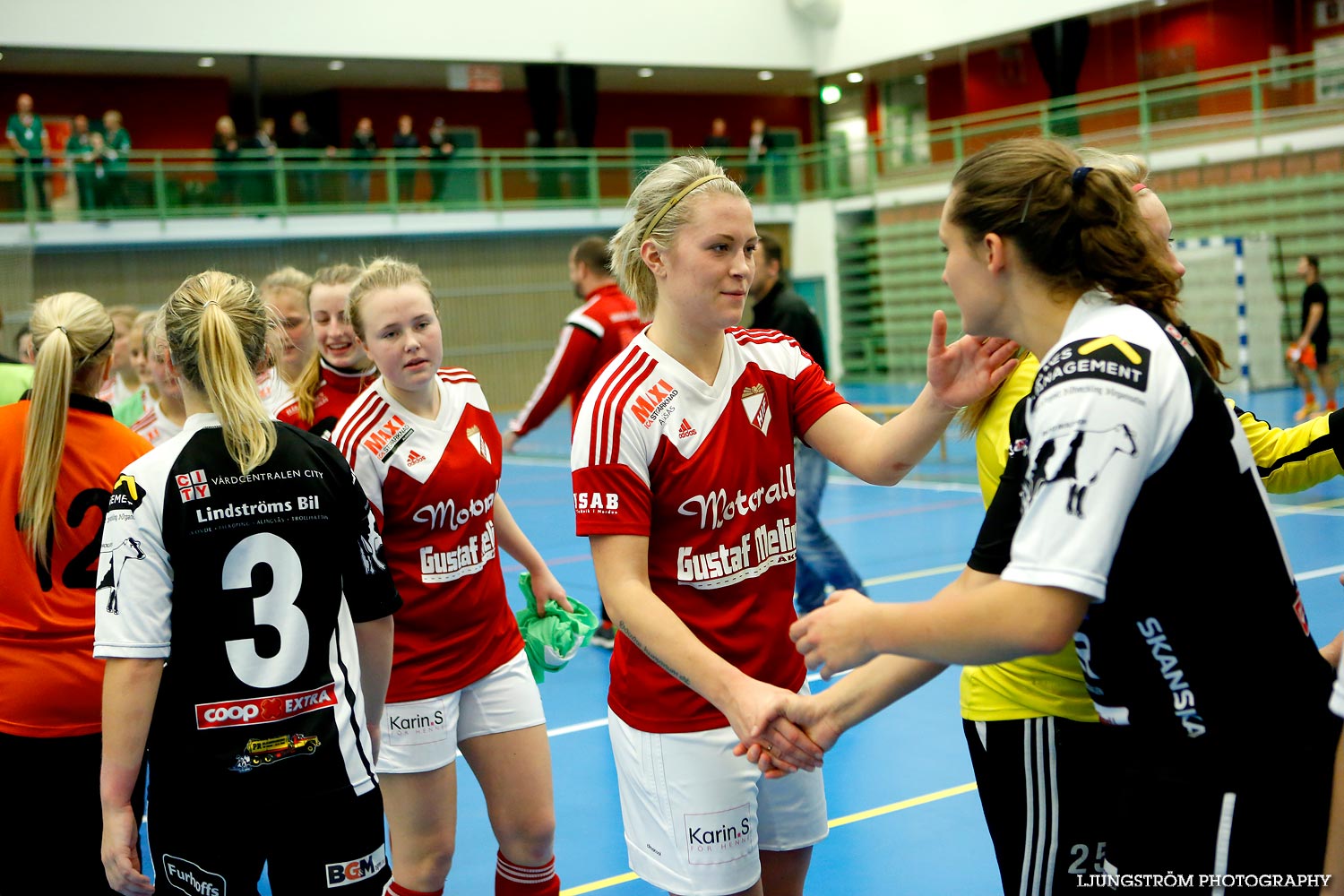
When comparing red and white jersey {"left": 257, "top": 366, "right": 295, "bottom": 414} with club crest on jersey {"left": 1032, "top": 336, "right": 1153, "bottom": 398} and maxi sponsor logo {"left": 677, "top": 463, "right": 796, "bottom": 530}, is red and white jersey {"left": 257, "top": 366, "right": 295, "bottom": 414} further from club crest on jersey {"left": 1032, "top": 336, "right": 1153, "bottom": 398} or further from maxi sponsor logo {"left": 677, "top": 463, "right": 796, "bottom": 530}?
club crest on jersey {"left": 1032, "top": 336, "right": 1153, "bottom": 398}

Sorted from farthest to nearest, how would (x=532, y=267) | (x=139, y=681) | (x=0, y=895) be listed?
(x=532, y=267) < (x=0, y=895) < (x=139, y=681)

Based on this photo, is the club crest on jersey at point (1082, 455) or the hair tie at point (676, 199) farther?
the hair tie at point (676, 199)

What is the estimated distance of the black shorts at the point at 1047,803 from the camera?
236 cm

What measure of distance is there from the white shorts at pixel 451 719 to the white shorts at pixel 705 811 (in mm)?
742

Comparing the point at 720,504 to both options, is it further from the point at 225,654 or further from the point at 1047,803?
the point at 225,654

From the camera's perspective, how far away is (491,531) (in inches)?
141

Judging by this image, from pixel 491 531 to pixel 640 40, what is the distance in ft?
81.1

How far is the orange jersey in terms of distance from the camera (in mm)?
3066

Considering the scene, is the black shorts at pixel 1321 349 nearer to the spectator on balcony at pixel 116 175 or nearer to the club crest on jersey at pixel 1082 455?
the club crest on jersey at pixel 1082 455

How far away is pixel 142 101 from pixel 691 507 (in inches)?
1038

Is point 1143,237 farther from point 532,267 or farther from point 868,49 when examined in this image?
point 868,49

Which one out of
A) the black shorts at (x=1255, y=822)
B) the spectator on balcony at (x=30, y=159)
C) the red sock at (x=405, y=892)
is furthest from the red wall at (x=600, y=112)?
the black shorts at (x=1255, y=822)

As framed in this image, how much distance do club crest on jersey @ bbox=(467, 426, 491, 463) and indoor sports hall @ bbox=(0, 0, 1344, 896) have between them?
668 cm

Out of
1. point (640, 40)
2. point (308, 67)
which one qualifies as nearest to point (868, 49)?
point (640, 40)
